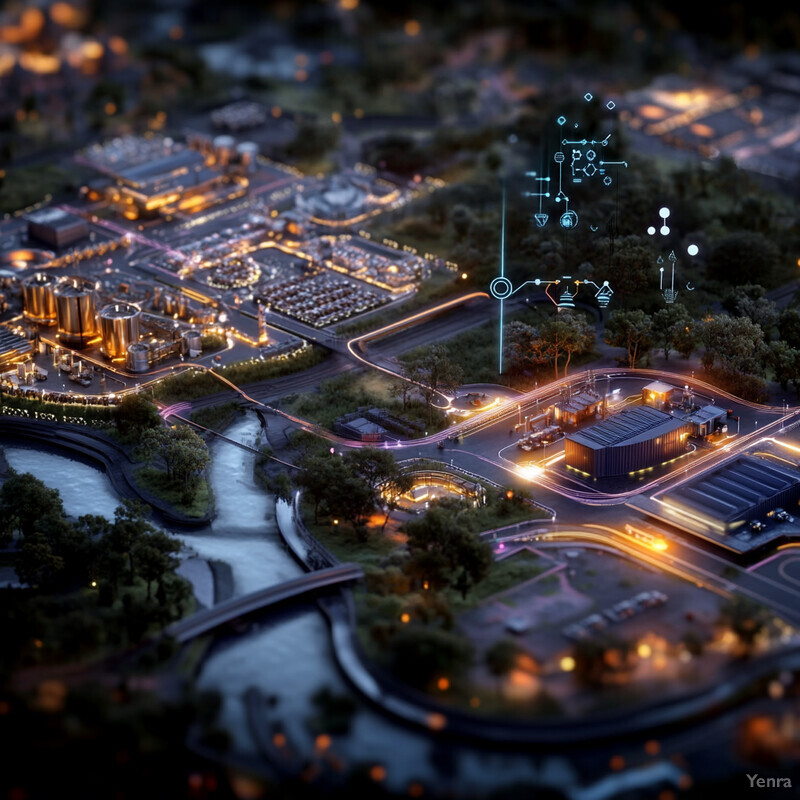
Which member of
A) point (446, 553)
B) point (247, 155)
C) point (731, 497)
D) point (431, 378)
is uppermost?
point (247, 155)

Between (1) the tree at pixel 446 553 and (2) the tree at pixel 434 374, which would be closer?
(1) the tree at pixel 446 553

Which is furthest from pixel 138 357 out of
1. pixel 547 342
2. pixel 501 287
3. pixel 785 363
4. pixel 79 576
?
pixel 785 363

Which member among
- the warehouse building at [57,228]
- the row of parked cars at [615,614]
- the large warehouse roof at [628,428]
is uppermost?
the warehouse building at [57,228]

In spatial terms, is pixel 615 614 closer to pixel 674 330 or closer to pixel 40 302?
pixel 674 330

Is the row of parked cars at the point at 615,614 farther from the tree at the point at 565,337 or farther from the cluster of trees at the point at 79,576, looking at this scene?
the tree at the point at 565,337

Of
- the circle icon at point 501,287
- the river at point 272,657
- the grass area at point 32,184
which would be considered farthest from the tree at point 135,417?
the grass area at point 32,184
